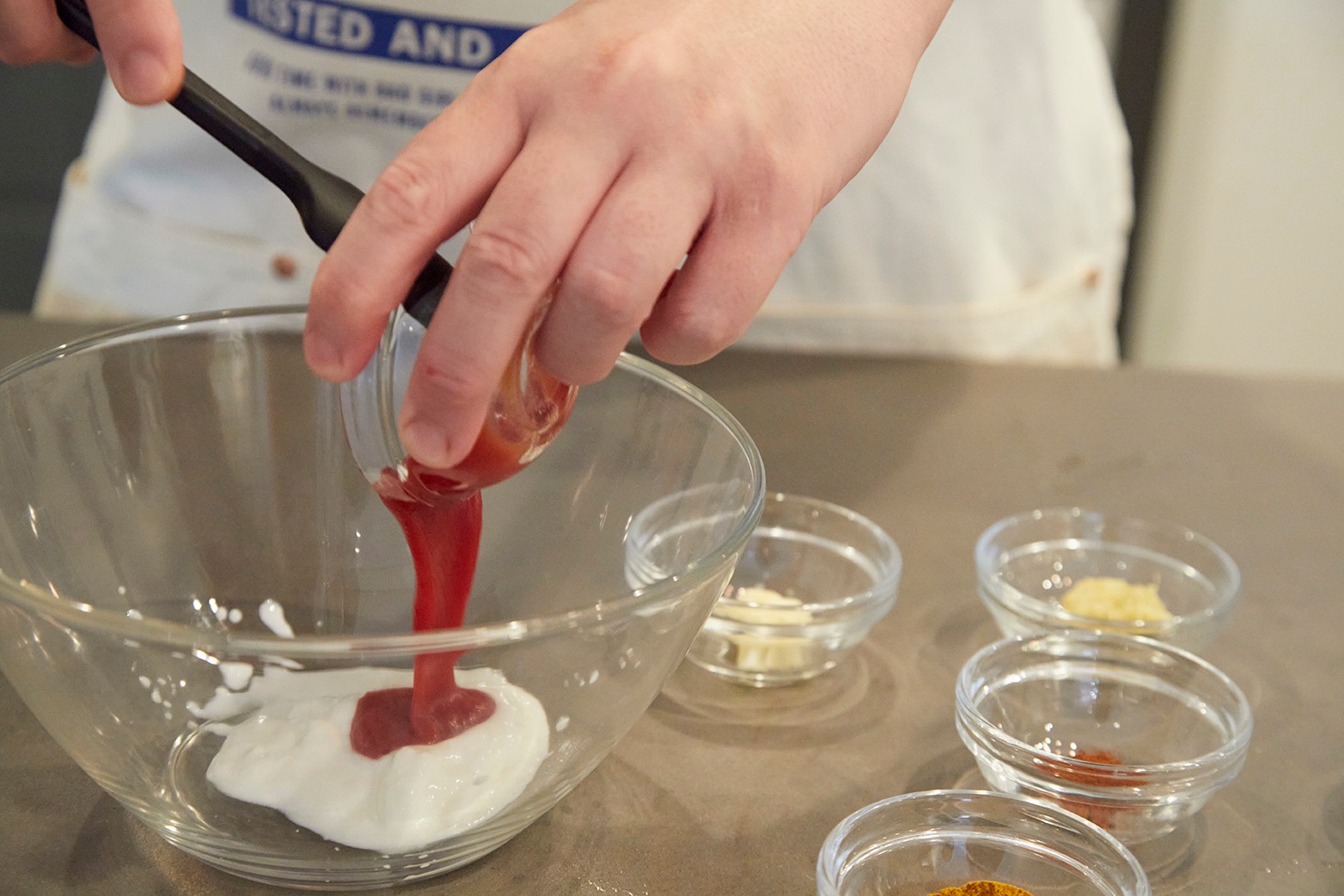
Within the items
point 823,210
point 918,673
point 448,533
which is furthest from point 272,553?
point 823,210

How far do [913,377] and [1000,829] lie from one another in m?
0.63

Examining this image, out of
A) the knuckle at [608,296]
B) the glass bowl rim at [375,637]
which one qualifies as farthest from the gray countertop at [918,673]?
the knuckle at [608,296]

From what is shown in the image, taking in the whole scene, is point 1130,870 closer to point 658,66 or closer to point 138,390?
point 658,66

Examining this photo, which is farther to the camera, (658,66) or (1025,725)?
(1025,725)

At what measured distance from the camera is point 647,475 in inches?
31.2

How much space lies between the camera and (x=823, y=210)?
49.4 inches

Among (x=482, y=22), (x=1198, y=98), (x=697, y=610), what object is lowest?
(x=1198, y=98)

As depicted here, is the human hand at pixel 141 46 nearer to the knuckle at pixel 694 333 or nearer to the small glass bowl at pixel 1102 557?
the knuckle at pixel 694 333

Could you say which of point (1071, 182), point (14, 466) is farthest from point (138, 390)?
point (1071, 182)

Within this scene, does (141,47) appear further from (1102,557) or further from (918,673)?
(1102,557)

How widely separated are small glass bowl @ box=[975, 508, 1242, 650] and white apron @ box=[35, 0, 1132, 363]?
37 centimetres

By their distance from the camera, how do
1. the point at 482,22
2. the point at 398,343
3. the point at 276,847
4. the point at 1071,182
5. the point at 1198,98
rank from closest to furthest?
the point at 276,847
the point at 398,343
the point at 482,22
the point at 1071,182
the point at 1198,98

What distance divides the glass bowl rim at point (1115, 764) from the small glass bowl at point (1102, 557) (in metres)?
0.08

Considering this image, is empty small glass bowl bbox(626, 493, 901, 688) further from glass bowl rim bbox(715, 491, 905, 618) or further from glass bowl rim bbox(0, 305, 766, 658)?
glass bowl rim bbox(0, 305, 766, 658)
